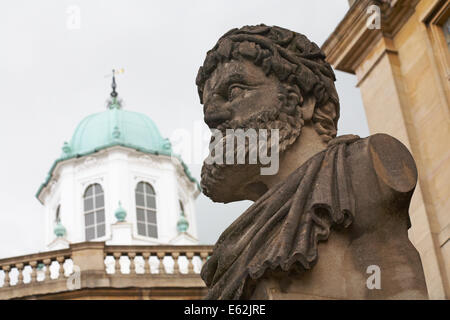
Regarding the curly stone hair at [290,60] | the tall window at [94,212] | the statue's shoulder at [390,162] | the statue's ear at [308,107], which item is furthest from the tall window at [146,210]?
the statue's shoulder at [390,162]

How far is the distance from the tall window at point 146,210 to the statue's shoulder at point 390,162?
40.8m

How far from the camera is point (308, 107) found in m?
3.88

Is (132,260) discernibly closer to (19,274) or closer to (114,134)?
(19,274)

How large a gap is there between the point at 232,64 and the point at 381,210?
1010mm

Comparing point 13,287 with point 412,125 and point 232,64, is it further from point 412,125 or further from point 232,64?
point 232,64

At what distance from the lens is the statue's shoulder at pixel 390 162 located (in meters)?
3.30

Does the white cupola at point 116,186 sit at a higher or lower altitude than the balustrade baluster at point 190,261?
higher

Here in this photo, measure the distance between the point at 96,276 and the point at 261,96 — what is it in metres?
18.9

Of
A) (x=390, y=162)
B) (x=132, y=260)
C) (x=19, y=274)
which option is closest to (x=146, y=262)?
(x=132, y=260)

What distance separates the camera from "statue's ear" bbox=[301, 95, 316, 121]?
12.6ft

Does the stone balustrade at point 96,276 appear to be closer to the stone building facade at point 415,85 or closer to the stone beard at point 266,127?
the stone building facade at point 415,85

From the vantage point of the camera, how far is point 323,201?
10.8ft

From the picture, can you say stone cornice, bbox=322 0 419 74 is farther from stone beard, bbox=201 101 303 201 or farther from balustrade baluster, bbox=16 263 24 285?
balustrade baluster, bbox=16 263 24 285

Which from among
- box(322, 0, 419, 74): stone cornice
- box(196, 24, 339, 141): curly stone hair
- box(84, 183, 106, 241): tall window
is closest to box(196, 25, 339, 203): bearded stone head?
box(196, 24, 339, 141): curly stone hair
